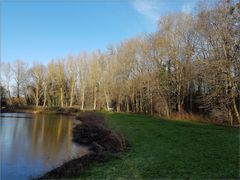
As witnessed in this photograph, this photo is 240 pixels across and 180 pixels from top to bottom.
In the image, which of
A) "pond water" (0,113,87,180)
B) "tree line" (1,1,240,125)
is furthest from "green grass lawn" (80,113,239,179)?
"tree line" (1,1,240,125)

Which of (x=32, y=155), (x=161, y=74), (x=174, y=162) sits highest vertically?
(x=161, y=74)

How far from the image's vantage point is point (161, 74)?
3250cm

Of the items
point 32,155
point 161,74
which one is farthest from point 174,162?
point 161,74

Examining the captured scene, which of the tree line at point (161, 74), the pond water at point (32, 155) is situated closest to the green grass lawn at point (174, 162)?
the pond water at point (32, 155)

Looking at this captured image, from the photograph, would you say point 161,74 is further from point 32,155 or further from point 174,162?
point 174,162

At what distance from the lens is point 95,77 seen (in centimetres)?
5138

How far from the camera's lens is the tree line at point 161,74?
19.7 m

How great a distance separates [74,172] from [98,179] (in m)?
1.20

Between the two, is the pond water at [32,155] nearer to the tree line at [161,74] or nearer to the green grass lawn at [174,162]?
the green grass lawn at [174,162]

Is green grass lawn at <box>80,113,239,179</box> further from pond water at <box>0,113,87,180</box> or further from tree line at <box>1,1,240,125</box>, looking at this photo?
tree line at <box>1,1,240,125</box>

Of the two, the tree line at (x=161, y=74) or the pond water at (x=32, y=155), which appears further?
the tree line at (x=161, y=74)

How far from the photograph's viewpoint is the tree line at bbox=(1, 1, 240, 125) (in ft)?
64.6

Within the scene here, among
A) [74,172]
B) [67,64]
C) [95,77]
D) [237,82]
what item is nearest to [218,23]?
[237,82]

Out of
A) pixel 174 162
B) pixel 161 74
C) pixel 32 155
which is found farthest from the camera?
pixel 161 74
